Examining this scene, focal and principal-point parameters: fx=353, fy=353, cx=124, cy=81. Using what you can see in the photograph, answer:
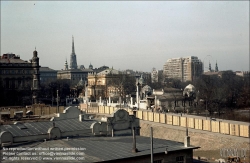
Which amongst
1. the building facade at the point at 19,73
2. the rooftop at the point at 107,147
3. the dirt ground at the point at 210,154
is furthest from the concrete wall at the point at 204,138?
the building facade at the point at 19,73

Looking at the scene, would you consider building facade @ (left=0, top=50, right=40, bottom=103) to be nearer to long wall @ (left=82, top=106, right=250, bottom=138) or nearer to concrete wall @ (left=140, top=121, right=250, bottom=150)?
long wall @ (left=82, top=106, right=250, bottom=138)

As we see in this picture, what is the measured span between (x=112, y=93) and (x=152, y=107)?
36231 mm

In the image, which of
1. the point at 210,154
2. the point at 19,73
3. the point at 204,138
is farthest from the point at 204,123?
the point at 19,73

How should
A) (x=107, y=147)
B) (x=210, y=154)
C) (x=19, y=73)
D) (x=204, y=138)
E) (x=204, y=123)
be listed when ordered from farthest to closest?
(x=19, y=73) < (x=204, y=123) < (x=204, y=138) < (x=210, y=154) < (x=107, y=147)

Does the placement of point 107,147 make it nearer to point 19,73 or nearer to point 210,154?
point 210,154

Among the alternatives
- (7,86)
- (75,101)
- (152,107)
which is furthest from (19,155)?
(7,86)

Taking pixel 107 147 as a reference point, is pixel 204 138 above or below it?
below

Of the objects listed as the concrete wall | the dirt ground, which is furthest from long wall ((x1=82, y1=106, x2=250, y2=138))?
the dirt ground

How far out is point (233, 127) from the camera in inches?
1575

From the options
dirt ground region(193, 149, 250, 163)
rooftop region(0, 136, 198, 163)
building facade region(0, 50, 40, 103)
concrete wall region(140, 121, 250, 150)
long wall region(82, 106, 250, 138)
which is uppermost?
building facade region(0, 50, 40, 103)

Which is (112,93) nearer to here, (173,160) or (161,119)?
(161,119)

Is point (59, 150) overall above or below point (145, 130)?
above

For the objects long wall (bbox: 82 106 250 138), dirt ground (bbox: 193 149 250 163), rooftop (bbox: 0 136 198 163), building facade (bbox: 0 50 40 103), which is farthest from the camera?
building facade (bbox: 0 50 40 103)

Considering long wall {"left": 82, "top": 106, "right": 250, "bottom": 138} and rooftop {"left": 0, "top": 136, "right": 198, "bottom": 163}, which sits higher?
rooftop {"left": 0, "top": 136, "right": 198, "bottom": 163}
